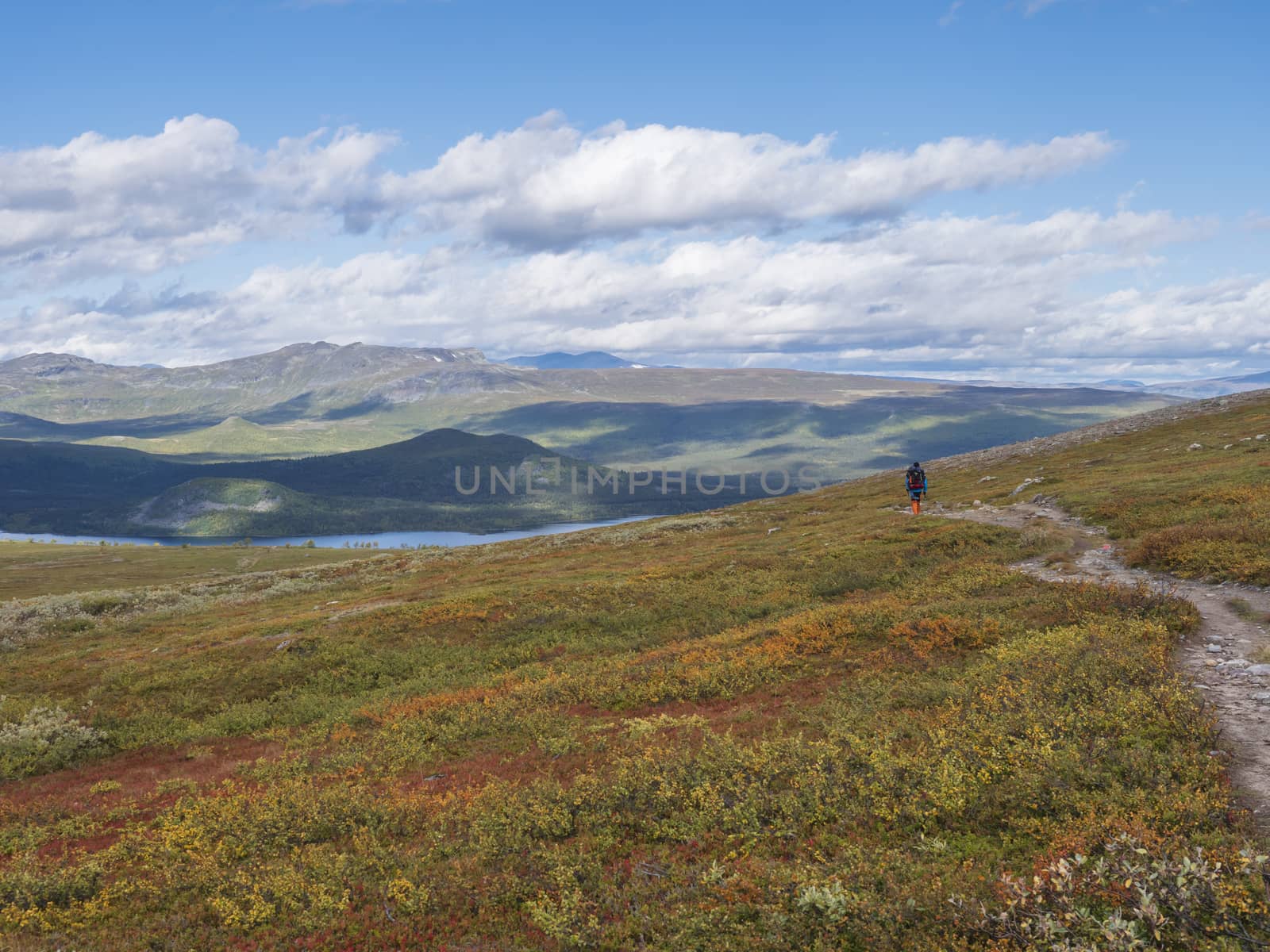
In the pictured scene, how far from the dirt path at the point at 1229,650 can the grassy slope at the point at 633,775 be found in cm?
63

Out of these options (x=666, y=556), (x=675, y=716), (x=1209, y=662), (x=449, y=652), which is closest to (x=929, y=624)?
(x=1209, y=662)

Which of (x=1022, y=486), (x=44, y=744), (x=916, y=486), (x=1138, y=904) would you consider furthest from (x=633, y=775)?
(x=1022, y=486)

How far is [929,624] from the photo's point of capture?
2180 centimetres

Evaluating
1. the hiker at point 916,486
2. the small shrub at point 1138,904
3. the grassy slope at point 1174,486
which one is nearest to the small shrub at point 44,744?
the small shrub at point 1138,904

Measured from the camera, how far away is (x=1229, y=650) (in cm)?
1639

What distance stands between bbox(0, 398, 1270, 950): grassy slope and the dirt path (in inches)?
24.8

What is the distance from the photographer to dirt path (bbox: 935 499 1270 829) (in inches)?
425

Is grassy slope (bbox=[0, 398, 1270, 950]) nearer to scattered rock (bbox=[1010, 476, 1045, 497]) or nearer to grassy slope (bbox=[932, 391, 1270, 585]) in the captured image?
grassy slope (bbox=[932, 391, 1270, 585])

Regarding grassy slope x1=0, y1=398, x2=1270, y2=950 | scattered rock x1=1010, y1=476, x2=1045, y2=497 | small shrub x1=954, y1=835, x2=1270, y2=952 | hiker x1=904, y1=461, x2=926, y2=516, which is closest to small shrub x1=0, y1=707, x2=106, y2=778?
grassy slope x1=0, y1=398, x2=1270, y2=950

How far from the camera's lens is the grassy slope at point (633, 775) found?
32.6 feet

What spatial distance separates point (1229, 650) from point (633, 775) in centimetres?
1463

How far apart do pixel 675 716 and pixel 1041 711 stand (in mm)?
9086

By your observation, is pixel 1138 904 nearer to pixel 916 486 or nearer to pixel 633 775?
pixel 633 775

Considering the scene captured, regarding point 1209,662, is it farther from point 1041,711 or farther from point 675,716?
point 675,716
